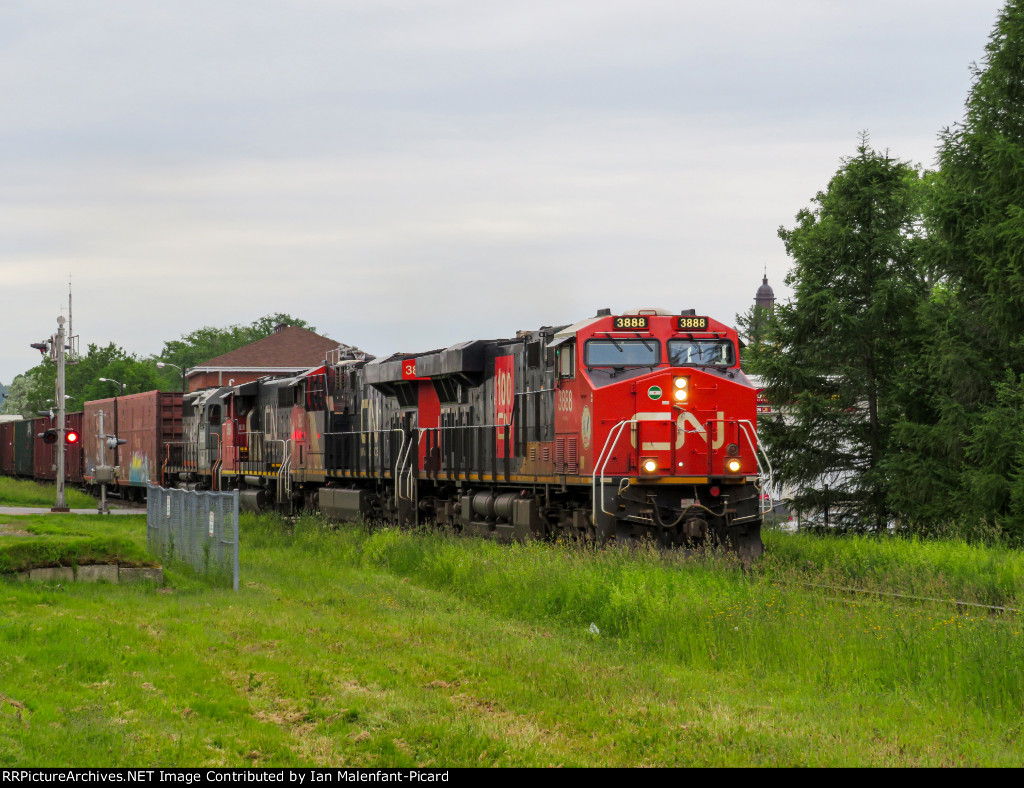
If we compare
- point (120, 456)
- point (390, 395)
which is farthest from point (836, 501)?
point (120, 456)

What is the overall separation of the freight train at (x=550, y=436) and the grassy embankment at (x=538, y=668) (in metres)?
2.02

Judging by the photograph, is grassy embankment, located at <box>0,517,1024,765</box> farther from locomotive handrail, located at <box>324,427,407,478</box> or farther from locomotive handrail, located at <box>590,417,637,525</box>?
locomotive handrail, located at <box>324,427,407,478</box>

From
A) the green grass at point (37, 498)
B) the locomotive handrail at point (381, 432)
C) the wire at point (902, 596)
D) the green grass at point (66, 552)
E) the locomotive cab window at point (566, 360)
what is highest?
the locomotive cab window at point (566, 360)

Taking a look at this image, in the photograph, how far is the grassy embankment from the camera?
7.51 metres

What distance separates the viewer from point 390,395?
27.0 meters

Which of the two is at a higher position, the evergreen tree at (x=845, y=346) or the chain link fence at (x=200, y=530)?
the evergreen tree at (x=845, y=346)

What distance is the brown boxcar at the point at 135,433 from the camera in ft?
140

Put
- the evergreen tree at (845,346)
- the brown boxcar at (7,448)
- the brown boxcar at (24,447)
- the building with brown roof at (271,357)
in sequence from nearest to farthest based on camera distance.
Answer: the evergreen tree at (845,346), the brown boxcar at (24,447), the brown boxcar at (7,448), the building with brown roof at (271,357)

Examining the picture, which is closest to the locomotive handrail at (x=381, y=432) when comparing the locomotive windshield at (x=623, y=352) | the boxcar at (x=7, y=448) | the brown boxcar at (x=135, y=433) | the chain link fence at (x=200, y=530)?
the chain link fence at (x=200, y=530)

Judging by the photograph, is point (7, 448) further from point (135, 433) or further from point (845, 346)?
point (845, 346)

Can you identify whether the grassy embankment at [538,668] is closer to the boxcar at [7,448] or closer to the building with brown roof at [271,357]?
the boxcar at [7,448]

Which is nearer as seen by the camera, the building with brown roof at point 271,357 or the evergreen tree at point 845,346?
the evergreen tree at point 845,346

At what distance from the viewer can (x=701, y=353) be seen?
61.1 feet

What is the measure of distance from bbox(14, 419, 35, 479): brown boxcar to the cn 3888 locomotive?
38505mm
